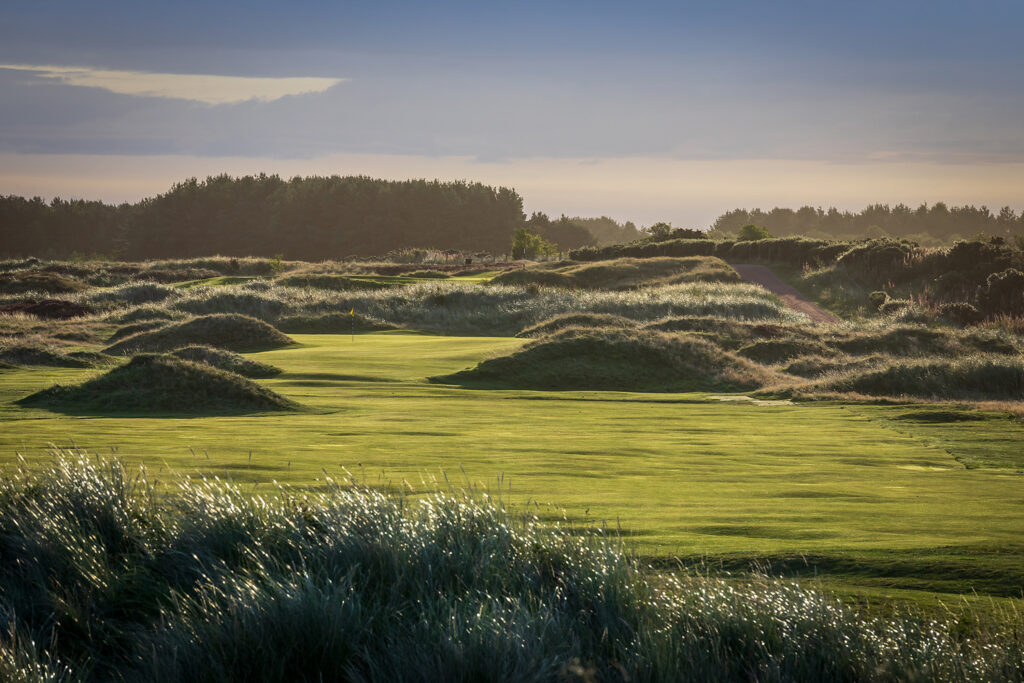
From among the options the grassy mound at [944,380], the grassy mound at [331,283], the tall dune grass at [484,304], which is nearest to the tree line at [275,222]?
the grassy mound at [331,283]

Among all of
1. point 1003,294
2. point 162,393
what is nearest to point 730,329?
point 1003,294

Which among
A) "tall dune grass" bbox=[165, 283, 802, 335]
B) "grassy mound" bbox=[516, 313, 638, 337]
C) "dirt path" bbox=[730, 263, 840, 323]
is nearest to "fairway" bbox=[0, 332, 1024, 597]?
"grassy mound" bbox=[516, 313, 638, 337]

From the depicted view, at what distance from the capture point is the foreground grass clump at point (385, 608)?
494 centimetres

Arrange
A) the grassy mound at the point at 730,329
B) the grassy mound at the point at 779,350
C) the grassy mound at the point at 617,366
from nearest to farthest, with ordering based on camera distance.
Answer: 1. the grassy mound at the point at 617,366
2. the grassy mound at the point at 779,350
3. the grassy mound at the point at 730,329

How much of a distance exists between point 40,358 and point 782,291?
36876mm

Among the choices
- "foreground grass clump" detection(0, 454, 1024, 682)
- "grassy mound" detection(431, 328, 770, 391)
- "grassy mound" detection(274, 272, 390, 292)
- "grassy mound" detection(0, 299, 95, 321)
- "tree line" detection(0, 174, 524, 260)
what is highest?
"tree line" detection(0, 174, 524, 260)

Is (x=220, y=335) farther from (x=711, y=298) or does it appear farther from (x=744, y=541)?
(x=744, y=541)

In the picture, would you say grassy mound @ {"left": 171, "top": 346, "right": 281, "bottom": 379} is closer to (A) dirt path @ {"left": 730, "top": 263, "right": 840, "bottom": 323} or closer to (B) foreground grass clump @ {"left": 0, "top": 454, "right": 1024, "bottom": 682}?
(B) foreground grass clump @ {"left": 0, "top": 454, "right": 1024, "bottom": 682}

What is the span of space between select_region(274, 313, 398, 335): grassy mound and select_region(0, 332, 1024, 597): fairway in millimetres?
20032

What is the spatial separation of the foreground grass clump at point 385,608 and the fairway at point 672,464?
68cm

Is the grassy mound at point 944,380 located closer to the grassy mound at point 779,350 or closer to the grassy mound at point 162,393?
the grassy mound at point 779,350

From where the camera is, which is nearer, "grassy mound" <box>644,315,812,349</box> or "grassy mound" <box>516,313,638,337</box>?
"grassy mound" <box>644,315,812,349</box>

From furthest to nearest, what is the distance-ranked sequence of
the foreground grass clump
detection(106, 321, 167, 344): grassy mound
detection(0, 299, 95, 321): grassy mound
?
detection(0, 299, 95, 321): grassy mound, detection(106, 321, 167, 344): grassy mound, the foreground grass clump

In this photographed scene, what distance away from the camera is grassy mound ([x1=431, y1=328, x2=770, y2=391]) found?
23.3 m
